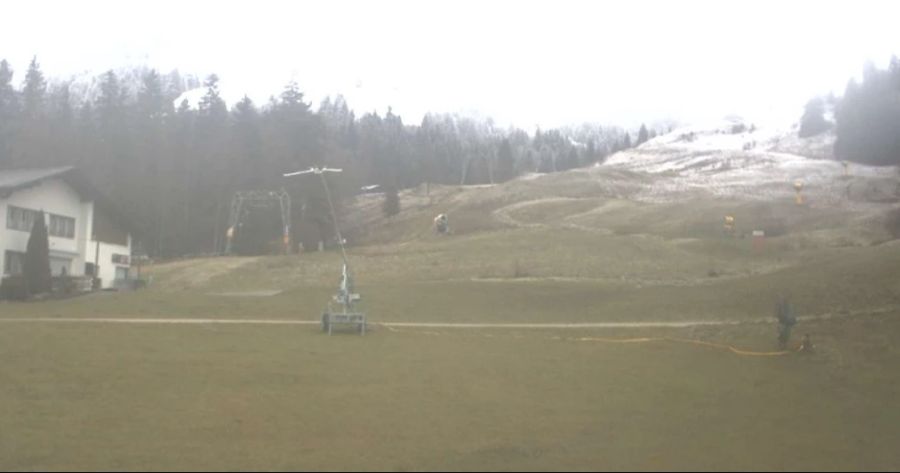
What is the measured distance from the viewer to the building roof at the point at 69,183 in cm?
4375

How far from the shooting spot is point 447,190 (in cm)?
10306

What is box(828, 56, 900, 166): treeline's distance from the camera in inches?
2203

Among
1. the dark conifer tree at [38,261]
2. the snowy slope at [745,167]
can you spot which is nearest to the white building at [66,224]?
the dark conifer tree at [38,261]

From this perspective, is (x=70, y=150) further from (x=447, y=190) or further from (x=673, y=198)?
(x=673, y=198)

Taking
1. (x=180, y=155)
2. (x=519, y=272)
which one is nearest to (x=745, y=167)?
(x=180, y=155)

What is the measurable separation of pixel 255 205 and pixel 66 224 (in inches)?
717

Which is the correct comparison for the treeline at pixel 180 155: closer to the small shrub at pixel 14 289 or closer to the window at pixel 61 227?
the window at pixel 61 227

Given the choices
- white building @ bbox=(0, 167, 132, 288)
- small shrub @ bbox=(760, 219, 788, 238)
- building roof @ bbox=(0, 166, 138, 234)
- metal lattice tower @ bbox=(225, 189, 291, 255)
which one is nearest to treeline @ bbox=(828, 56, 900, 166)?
small shrub @ bbox=(760, 219, 788, 238)

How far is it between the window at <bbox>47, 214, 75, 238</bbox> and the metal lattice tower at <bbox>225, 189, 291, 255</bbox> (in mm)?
13834

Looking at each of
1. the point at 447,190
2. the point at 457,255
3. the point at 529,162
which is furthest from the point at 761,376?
the point at 529,162

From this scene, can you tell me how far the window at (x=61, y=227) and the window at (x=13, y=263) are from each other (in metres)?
2.27

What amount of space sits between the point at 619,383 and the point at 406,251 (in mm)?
37700

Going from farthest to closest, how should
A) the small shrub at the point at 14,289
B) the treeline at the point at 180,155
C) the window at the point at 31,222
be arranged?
the treeline at the point at 180,155 < the window at the point at 31,222 < the small shrub at the point at 14,289

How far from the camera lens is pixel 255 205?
65562 millimetres
